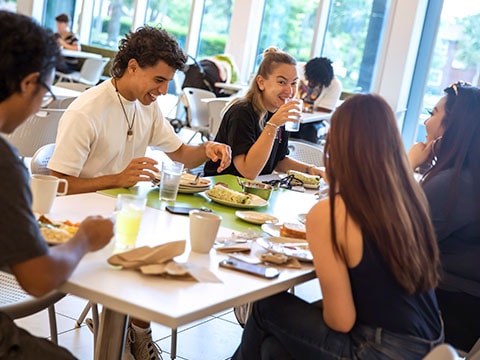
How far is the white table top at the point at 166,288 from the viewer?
139 cm

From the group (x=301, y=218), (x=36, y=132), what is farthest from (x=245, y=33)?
(x=301, y=218)

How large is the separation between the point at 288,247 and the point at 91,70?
8.63m

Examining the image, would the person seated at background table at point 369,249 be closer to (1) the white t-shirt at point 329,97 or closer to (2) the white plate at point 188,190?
(2) the white plate at point 188,190

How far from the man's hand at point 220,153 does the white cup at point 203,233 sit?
97cm

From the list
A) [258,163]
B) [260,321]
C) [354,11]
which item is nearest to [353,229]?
[260,321]

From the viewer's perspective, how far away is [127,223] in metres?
1.75

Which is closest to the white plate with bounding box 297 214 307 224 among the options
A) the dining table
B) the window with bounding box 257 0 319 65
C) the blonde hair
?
the dining table

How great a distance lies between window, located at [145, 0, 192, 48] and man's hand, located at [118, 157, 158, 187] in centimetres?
848

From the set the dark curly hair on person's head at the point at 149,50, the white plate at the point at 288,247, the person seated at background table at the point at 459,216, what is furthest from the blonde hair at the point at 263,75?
the white plate at the point at 288,247

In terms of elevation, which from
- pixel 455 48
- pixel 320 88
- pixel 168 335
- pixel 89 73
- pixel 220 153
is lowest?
pixel 168 335

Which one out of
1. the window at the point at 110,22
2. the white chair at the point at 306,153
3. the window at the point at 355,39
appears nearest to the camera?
the white chair at the point at 306,153

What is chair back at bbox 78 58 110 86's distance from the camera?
10.1 metres

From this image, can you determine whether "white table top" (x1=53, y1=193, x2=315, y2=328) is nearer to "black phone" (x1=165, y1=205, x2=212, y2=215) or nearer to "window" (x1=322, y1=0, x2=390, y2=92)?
"black phone" (x1=165, y1=205, x2=212, y2=215)

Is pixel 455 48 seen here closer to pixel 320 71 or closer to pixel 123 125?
pixel 320 71
